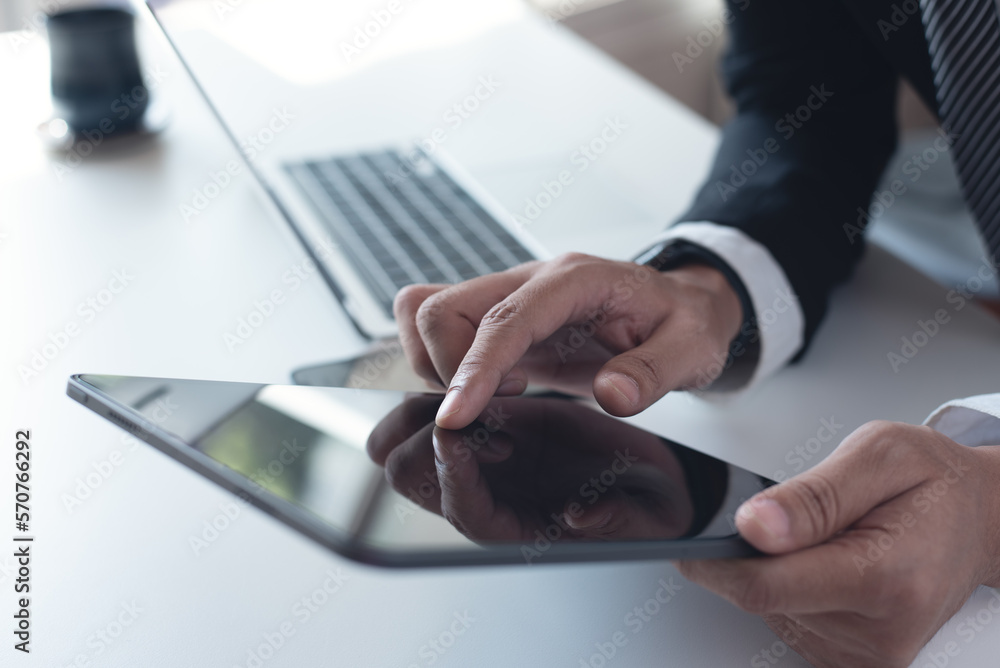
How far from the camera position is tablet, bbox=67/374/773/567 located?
0.34m

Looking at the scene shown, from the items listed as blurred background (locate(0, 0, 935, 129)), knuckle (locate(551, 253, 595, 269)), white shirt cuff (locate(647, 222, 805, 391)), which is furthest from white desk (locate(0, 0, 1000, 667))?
blurred background (locate(0, 0, 935, 129))

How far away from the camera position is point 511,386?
55 centimetres

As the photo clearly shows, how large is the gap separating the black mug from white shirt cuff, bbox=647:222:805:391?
28.7 inches

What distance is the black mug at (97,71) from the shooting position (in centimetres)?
97

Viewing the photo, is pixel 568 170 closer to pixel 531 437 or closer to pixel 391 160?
pixel 391 160

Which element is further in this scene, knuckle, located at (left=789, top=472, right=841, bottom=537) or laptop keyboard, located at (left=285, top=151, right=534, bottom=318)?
laptop keyboard, located at (left=285, top=151, right=534, bottom=318)

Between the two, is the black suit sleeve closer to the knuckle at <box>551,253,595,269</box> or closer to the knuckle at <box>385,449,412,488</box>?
the knuckle at <box>551,253,595,269</box>

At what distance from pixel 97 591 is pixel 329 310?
12.5 inches

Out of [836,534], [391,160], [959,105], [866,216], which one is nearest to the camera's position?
[836,534]

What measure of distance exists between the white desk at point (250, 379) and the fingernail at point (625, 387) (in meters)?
0.10

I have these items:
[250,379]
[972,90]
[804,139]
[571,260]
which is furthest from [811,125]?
[250,379]

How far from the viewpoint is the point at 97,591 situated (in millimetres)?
461

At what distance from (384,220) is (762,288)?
1.21 ft

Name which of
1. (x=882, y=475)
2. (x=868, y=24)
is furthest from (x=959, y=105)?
(x=882, y=475)
